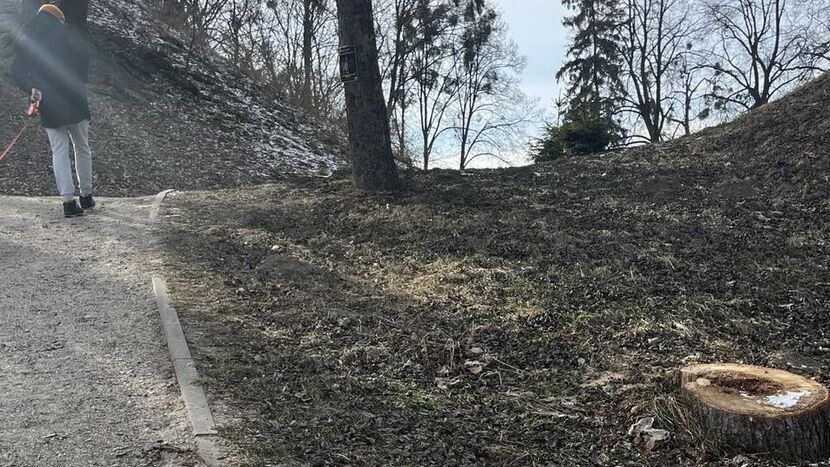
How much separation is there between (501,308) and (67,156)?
458 centimetres

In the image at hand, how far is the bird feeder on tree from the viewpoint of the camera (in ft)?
23.2

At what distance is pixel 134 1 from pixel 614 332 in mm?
17381

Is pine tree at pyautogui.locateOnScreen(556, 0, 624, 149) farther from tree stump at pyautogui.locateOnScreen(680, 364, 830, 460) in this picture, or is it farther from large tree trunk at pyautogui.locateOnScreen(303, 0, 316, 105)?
tree stump at pyautogui.locateOnScreen(680, 364, 830, 460)

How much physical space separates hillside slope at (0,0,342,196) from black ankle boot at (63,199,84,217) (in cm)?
200

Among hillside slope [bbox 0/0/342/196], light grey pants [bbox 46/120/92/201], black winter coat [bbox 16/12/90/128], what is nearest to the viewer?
black winter coat [bbox 16/12/90/128]

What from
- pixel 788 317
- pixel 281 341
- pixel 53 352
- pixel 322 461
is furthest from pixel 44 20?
pixel 788 317

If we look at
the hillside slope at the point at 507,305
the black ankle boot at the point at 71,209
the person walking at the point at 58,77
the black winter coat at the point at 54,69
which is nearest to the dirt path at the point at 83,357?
the hillside slope at the point at 507,305

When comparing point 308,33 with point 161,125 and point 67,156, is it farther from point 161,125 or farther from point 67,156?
point 67,156

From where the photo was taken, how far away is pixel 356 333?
4016mm

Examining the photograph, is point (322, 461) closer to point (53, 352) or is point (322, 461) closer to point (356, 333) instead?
point (356, 333)

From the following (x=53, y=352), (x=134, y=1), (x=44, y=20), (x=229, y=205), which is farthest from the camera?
(x=134, y=1)

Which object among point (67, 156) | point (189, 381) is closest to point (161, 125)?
point (67, 156)

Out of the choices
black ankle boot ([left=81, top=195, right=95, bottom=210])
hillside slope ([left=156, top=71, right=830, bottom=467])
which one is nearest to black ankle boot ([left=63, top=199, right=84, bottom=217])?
black ankle boot ([left=81, top=195, right=95, bottom=210])

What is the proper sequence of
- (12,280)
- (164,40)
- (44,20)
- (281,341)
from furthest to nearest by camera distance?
(164,40), (44,20), (12,280), (281,341)
